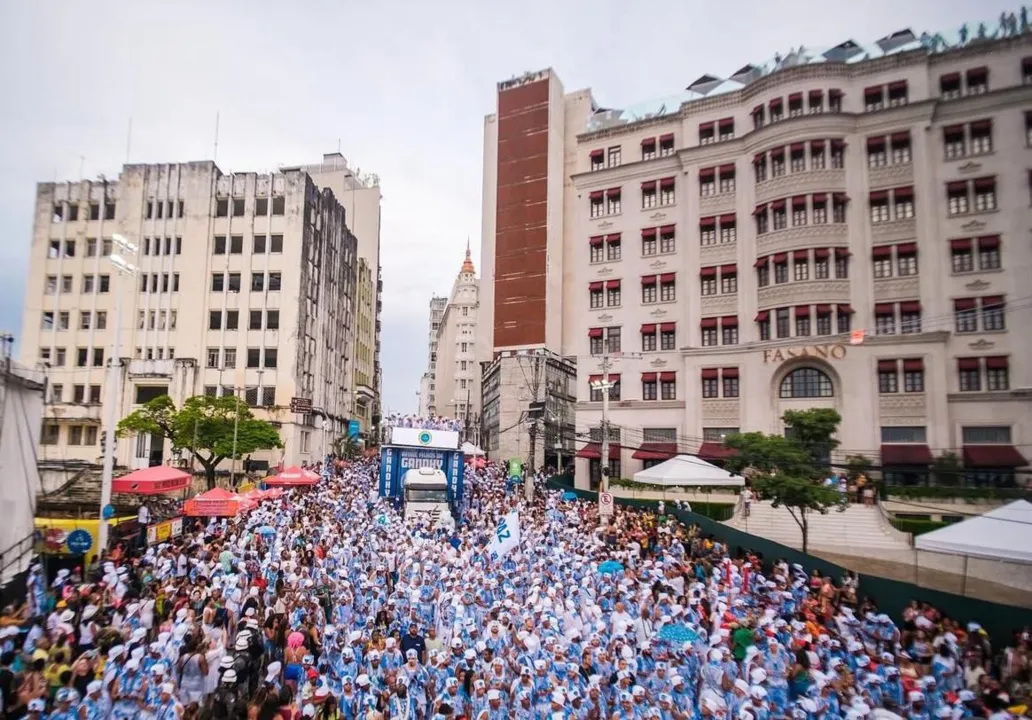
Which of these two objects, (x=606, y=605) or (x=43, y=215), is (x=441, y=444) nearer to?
(x=606, y=605)

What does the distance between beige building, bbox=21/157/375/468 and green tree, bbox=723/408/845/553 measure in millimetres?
31990

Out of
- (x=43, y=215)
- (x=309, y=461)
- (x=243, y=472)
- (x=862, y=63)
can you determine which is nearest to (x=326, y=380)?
(x=309, y=461)

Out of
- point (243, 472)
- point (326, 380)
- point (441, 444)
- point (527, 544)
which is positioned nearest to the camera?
point (527, 544)

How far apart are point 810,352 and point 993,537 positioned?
19813 mm

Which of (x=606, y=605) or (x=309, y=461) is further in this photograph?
(x=309, y=461)

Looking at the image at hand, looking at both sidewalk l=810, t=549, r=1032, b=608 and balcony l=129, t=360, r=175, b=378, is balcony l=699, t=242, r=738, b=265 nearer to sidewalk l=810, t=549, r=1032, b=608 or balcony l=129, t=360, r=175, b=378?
sidewalk l=810, t=549, r=1032, b=608

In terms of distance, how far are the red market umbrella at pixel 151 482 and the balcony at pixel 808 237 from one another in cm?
2998

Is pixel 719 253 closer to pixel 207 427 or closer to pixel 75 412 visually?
pixel 207 427

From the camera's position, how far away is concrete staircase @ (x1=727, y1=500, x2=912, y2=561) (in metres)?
26.8

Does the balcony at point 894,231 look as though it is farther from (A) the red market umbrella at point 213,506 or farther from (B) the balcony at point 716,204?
(A) the red market umbrella at point 213,506

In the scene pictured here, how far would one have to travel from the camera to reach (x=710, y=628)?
526 inches

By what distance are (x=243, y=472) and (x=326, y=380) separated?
12.3 metres

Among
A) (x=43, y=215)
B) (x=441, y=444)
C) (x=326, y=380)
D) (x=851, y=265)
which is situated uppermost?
(x=43, y=215)

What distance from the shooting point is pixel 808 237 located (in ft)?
→ 114
